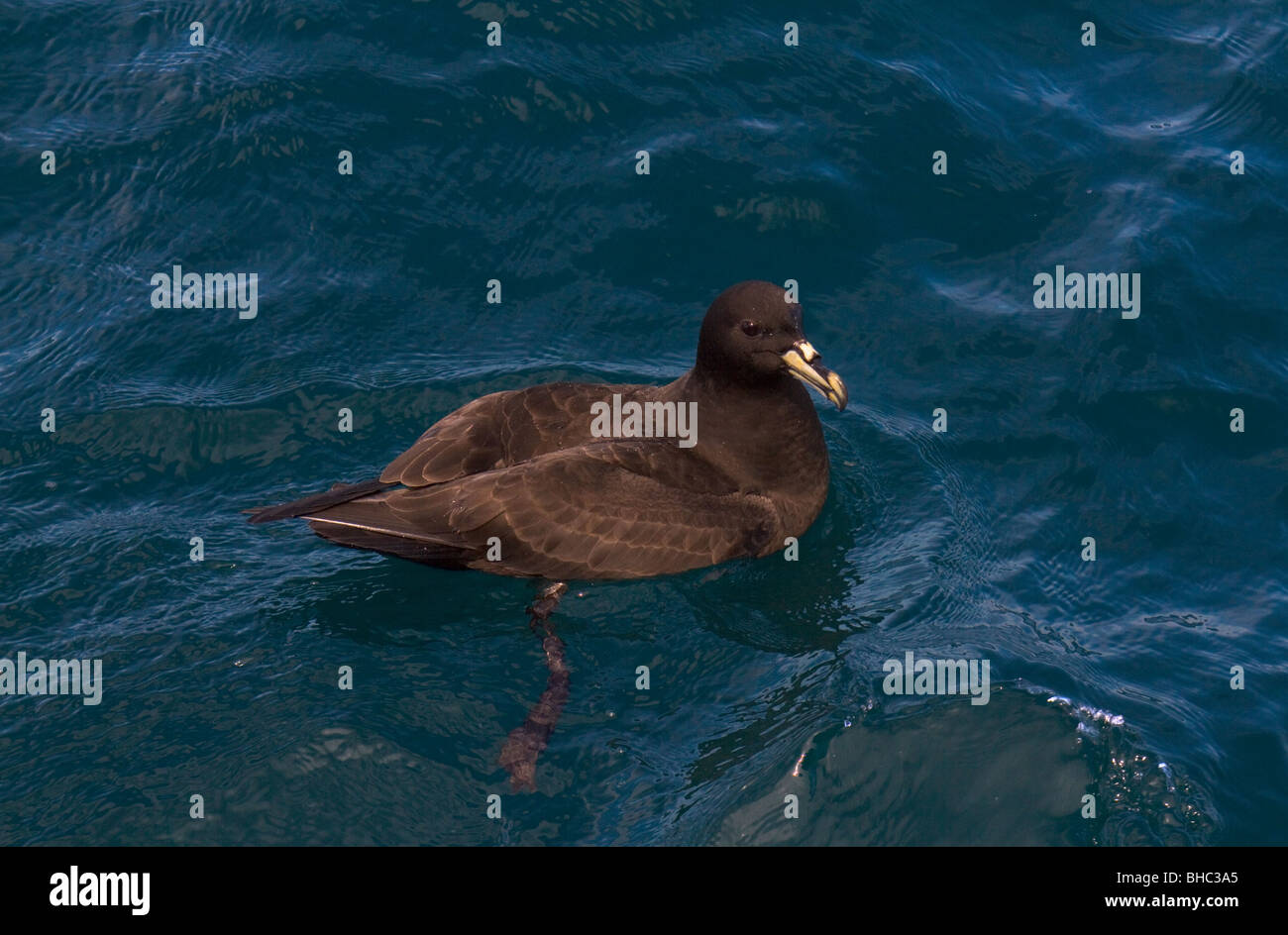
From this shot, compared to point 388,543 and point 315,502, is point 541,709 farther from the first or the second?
point 315,502

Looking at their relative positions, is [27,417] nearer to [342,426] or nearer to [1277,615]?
[342,426]

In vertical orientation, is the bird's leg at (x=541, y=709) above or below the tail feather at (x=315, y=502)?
below

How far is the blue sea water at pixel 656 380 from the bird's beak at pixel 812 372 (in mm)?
1392

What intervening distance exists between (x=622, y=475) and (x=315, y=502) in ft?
7.46

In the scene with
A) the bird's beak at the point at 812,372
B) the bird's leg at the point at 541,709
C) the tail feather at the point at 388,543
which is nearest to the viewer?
the bird's leg at the point at 541,709

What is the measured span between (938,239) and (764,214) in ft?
5.52

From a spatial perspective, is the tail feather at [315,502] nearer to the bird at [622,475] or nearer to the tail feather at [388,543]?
the bird at [622,475]

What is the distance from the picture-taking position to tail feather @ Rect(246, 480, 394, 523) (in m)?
10.3

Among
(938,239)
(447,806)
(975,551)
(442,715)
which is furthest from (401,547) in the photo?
(938,239)

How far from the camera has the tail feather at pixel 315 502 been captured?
10312 mm

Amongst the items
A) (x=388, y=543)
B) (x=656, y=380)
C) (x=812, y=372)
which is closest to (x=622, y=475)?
(x=812, y=372)

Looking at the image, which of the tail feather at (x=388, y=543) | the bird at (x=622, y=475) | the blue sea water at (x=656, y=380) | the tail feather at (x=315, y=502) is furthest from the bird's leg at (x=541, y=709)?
the tail feather at (x=315, y=502)

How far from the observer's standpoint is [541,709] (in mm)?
9594

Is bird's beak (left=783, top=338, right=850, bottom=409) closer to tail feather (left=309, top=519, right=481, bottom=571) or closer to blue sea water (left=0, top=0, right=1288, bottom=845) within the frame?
blue sea water (left=0, top=0, right=1288, bottom=845)
